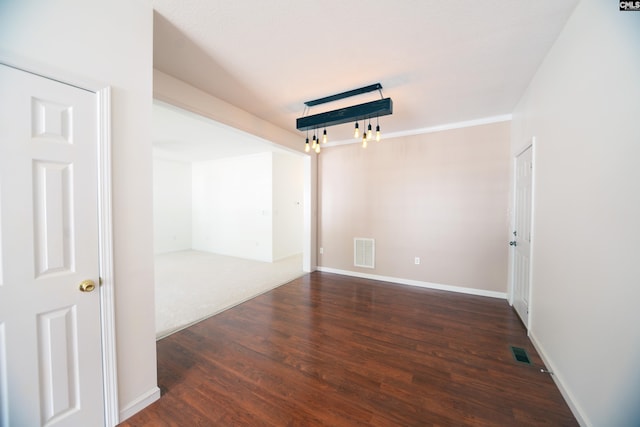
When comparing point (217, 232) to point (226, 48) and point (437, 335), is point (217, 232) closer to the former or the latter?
point (226, 48)

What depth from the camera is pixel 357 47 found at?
200 centimetres

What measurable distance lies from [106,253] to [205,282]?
312cm

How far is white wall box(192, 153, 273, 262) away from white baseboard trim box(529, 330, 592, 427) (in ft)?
16.4

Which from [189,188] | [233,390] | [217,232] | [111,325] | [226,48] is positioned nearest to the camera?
[111,325]

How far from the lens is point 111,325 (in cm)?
144

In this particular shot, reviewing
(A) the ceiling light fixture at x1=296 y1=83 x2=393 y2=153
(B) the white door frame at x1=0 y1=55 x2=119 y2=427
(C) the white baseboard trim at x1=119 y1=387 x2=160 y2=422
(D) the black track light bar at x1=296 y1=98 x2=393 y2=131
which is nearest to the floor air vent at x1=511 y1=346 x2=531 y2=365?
(A) the ceiling light fixture at x1=296 y1=83 x2=393 y2=153

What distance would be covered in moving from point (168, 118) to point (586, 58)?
463 cm

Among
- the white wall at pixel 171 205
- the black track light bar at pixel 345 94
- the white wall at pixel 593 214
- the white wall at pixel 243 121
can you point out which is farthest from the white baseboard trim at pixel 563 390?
the white wall at pixel 171 205

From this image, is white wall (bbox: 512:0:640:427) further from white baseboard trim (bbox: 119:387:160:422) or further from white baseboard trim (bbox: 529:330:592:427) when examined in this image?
white baseboard trim (bbox: 119:387:160:422)

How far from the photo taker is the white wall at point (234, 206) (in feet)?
19.6

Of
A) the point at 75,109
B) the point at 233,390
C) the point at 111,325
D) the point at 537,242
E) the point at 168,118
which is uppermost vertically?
the point at 168,118

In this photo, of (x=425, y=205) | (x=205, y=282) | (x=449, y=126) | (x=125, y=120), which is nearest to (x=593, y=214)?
(x=425, y=205)

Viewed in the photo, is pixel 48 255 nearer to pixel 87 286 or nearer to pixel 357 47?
pixel 87 286

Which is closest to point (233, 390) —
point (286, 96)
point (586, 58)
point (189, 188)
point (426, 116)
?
point (286, 96)
